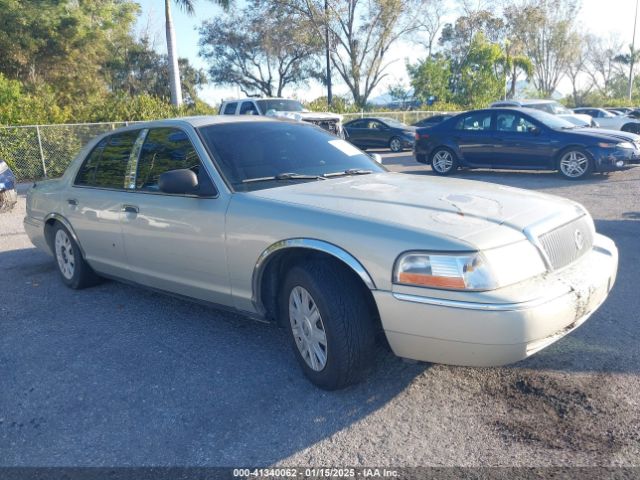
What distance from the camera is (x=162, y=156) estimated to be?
14.1ft

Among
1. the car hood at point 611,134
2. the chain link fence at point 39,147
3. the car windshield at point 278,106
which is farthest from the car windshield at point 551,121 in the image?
the chain link fence at point 39,147

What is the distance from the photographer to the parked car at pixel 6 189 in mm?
9148

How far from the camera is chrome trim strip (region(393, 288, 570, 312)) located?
2.65m

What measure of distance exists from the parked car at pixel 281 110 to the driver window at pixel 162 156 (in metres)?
11.5

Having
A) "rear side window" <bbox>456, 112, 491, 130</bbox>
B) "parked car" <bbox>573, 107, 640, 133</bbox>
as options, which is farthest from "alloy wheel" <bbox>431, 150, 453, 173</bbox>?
"parked car" <bbox>573, 107, 640, 133</bbox>

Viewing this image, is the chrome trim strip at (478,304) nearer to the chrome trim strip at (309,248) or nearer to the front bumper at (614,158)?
the chrome trim strip at (309,248)

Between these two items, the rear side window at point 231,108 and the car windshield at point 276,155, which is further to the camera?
the rear side window at point 231,108

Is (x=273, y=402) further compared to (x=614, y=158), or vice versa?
(x=614, y=158)

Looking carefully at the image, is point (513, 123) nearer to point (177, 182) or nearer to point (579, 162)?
point (579, 162)

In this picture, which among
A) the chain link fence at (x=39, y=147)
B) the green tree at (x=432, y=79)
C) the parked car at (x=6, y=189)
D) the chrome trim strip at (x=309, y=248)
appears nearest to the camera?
the chrome trim strip at (x=309, y=248)

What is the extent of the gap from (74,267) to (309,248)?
308 cm

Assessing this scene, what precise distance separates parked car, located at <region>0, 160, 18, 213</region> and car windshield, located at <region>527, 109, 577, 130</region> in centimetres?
981

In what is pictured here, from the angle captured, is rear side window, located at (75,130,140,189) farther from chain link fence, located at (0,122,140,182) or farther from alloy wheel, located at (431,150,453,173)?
chain link fence, located at (0,122,140,182)

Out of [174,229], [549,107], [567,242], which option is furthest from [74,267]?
[549,107]
